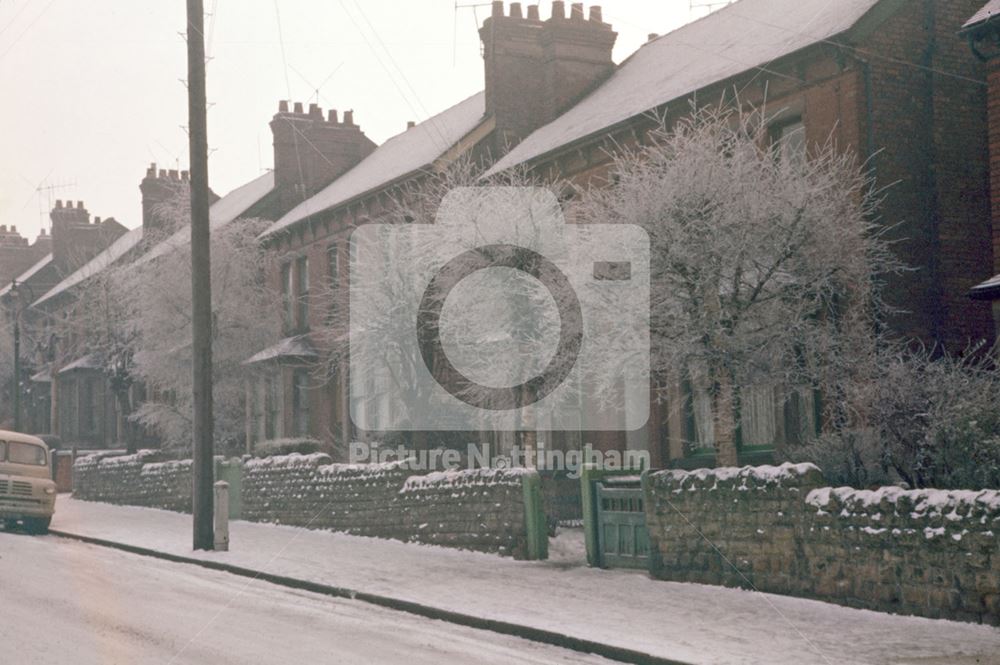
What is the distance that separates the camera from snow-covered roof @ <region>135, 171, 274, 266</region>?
111ft

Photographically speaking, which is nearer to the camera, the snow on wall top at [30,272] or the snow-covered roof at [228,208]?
the snow-covered roof at [228,208]

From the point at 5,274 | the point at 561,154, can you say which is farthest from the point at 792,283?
the point at 5,274

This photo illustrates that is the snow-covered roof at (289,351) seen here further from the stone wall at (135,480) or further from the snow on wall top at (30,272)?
the snow on wall top at (30,272)

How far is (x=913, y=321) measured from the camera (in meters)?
18.0

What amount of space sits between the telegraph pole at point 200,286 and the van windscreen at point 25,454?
698cm

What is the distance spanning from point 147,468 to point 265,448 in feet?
16.1

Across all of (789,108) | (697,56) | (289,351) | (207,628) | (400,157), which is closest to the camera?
(207,628)

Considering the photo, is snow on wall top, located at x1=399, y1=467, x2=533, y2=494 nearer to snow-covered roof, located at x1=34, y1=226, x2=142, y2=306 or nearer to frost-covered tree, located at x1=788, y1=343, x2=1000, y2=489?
frost-covered tree, located at x1=788, y1=343, x2=1000, y2=489

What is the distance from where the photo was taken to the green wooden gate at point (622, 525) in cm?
1477

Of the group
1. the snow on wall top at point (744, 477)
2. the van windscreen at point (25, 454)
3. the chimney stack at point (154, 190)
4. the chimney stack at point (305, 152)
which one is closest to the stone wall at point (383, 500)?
the snow on wall top at point (744, 477)

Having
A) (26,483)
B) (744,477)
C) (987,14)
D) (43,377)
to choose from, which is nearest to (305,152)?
(26,483)

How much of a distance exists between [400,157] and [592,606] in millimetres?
22631

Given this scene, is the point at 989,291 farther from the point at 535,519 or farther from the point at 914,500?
the point at 535,519

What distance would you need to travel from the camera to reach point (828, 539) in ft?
38.7
